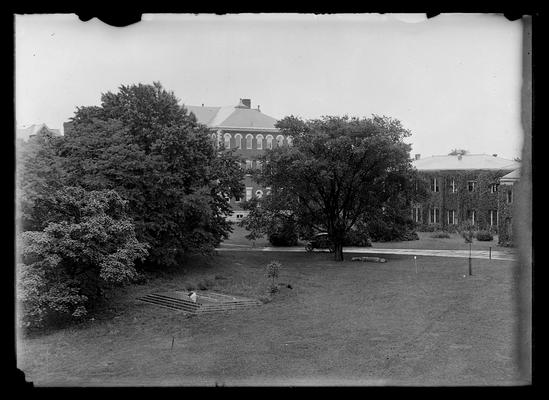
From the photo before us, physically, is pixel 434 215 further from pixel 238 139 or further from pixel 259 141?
pixel 238 139

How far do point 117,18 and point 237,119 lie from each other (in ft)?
171

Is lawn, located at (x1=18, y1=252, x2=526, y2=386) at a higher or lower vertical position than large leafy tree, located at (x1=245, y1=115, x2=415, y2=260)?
lower

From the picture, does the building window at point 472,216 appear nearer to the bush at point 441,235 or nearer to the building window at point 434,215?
the bush at point 441,235

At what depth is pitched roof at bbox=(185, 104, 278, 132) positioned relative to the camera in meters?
52.4

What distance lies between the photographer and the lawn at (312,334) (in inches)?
535

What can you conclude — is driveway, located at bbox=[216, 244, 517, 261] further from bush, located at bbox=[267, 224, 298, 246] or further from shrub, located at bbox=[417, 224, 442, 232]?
shrub, located at bbox=[417, 224, 442, 232]

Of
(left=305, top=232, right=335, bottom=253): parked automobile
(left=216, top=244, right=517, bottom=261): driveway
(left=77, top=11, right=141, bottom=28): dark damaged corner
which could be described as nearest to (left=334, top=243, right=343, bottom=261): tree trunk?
(left=305, top=232, right=335, bottom=253): parked automobile

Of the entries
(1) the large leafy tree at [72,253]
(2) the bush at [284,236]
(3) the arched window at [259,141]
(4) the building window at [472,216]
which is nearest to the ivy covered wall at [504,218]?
(4) the building window at [472,216]

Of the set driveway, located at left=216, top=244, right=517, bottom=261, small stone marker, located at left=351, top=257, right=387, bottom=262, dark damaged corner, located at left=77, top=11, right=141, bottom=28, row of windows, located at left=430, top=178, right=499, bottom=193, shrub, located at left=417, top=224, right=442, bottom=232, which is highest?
row of windows, located at left=430, top=178, right=499, bottom=193

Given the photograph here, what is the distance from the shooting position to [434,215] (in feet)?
161

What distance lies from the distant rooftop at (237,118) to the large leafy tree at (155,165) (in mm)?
19673

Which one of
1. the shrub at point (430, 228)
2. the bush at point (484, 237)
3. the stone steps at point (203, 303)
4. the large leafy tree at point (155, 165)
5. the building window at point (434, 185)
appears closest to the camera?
the stone steps at point (203, 303)
